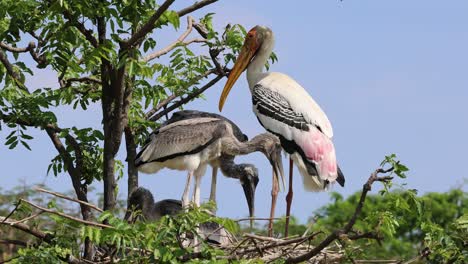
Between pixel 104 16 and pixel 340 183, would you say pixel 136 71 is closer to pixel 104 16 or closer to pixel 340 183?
pixel 104 16

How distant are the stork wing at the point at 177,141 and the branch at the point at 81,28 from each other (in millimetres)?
1114

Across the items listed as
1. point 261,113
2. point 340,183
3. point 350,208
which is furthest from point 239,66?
point 350,208

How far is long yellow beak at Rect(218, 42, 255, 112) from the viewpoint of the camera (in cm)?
1188

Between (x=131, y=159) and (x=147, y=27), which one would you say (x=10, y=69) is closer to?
(x=131, y=159)

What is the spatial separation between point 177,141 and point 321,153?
1.29 metres

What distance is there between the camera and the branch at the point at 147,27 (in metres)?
10.1

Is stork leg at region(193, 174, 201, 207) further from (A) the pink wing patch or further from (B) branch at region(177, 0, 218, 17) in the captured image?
(B) branch at region(177, 0, 218, 17)

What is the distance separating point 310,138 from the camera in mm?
10875

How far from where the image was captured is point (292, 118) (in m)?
11.1

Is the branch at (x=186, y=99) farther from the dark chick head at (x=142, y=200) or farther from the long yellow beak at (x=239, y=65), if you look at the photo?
the dark chick head at (x=142, y=200)

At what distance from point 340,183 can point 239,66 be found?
1.66m

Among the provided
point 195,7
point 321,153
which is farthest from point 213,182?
point 195,7

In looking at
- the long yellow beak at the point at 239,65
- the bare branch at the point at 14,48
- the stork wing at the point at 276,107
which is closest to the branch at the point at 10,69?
the bare branch at the point at 14,48

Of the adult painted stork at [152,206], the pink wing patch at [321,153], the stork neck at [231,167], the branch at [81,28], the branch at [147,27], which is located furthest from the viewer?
the stork neck at [231,167]
